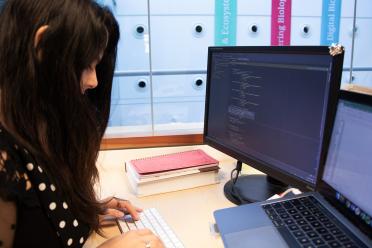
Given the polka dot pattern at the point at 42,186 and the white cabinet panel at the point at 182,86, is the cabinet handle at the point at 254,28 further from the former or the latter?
the polka dot pattern at the point at 42,186

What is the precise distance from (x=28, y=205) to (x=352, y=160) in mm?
643

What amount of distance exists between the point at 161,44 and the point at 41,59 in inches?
106

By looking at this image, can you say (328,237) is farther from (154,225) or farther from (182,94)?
(182,94)

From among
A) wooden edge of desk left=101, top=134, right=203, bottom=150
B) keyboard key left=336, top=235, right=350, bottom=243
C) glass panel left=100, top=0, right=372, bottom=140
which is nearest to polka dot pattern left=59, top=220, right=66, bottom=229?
keyboard key left=336, top=235, right=350, bottom=243

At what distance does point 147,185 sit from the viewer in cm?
106

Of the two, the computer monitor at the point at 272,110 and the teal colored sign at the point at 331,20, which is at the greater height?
the teal colored sign at the point at 331,20

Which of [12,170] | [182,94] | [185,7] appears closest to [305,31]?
[185,7]

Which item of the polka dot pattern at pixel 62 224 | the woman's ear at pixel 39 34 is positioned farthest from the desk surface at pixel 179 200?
the woman's ear at pixel 39 34

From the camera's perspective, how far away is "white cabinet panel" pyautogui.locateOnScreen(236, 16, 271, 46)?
2.88 metres

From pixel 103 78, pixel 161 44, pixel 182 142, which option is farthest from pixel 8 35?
pixel 161 44

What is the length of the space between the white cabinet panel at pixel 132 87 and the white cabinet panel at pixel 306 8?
1319 mm

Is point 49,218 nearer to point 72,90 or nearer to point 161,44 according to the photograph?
point 72,90

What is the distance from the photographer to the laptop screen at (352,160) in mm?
606

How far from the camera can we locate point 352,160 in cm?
65
